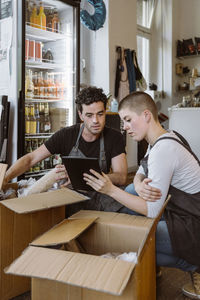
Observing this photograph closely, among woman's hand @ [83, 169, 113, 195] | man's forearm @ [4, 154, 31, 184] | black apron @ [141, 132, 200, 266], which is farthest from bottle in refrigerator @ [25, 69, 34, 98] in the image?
black apron @ [141, 132, 200, 266]

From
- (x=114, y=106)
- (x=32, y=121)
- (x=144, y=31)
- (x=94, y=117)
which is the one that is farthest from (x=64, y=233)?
(x=144, y=31)

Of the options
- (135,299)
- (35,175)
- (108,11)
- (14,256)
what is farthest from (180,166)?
(108,11)

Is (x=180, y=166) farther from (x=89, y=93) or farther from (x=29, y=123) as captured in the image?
(x=29, y=123)

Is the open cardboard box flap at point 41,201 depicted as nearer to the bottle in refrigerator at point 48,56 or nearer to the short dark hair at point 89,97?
the short dark hair at point 89,97

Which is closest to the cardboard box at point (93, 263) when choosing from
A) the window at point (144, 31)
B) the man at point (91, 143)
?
the man at point (91, 143)

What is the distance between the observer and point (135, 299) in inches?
42.6

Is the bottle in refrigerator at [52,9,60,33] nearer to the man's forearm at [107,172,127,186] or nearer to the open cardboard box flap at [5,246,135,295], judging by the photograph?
the man's forearm at [107,172,127,186]

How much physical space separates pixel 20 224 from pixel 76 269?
2.18 feet

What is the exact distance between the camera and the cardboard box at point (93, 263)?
39.4 inches

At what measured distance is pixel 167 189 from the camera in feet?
4.70

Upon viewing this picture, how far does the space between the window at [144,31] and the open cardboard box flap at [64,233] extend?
5322 mm

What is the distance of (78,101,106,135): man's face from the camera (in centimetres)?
217

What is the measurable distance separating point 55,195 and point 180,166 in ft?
2.04

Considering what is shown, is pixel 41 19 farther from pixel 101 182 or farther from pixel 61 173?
pixel 101 182
